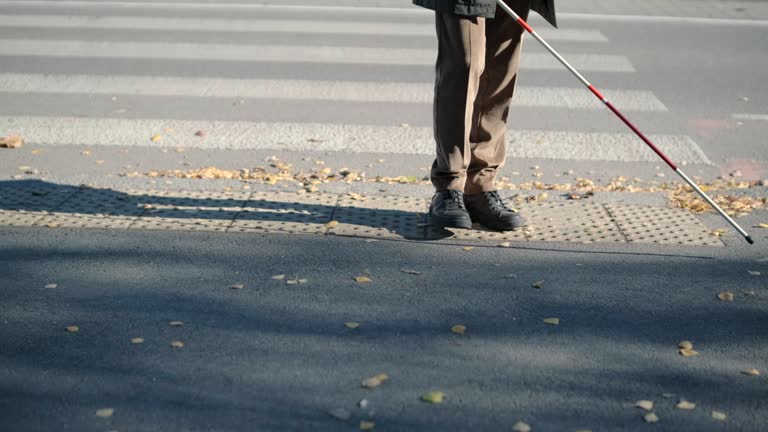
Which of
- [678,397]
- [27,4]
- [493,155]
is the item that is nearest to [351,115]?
[493,155]

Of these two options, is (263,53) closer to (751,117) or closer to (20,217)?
(751,117)

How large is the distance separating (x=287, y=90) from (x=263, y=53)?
4.30ft

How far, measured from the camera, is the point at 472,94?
15.3 feet

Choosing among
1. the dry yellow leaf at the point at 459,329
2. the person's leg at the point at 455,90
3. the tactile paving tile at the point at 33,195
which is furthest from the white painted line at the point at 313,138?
the dry yellow leaf at the point at 459,329

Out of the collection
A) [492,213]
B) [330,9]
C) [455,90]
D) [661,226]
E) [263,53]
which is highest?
[455,90]

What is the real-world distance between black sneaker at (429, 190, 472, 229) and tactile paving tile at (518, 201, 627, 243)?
32 cm

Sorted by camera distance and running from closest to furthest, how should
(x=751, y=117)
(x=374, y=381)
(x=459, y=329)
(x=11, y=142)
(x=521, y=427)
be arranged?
(x=521, y=427) → (x=374, y=381) → (x=459, y=329) → (x=11, y=142) → (x=751, y=117)

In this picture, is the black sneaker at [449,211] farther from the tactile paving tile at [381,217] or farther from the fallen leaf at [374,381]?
the fallen leaf at [374,381]

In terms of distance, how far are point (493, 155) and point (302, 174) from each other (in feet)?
4.45

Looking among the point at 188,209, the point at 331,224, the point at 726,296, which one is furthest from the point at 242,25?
the point at 726,296

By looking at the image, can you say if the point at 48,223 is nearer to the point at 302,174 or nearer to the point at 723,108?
the point at 302,174

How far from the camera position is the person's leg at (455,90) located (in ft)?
14.8

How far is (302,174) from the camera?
587 centimetres

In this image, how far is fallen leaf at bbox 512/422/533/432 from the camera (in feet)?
9.57
